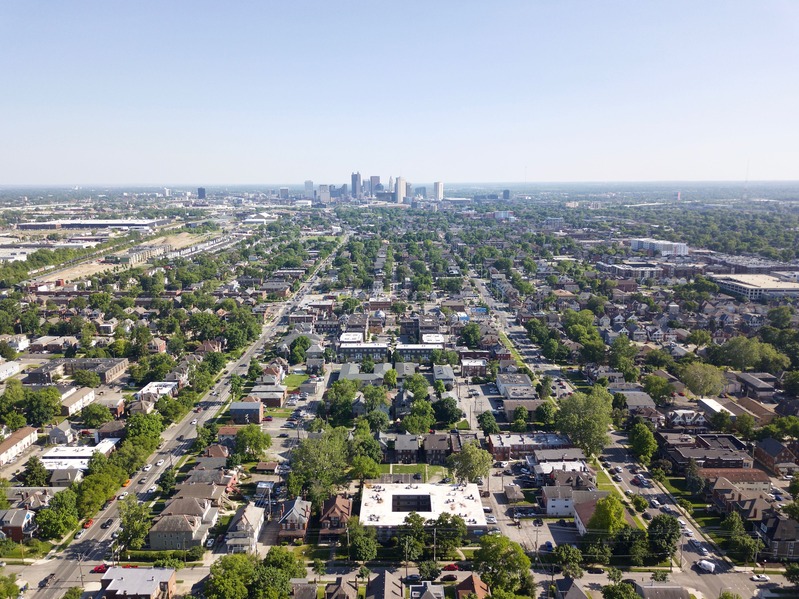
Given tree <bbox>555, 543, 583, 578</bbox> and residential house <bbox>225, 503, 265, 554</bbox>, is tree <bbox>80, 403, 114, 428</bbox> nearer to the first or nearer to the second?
residential house <bbox>225, 503, 265, 554</bbox>

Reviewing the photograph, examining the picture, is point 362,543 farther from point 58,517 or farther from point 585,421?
point 585,421

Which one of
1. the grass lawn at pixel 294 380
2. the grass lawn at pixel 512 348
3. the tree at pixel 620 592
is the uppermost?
the tree at pixel 620 592

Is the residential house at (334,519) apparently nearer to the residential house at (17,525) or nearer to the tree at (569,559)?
the tree at (569,559)

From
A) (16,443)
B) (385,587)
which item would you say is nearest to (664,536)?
(385,587)

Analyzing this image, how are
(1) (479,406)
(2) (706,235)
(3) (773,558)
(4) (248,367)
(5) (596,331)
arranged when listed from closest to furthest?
(3) (773,558) < (1) (479,406) < (4) (248,367) < (5) (596,331) < (2) (706,235)

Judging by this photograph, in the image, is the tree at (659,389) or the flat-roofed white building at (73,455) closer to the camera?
the flat-roofed white building at (73,455)

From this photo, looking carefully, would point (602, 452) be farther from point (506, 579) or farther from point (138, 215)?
point (138, 215)

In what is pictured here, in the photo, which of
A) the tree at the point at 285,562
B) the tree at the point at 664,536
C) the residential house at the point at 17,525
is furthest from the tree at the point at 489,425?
the residential house at the point at 17,525

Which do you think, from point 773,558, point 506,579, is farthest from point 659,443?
point 506,579
